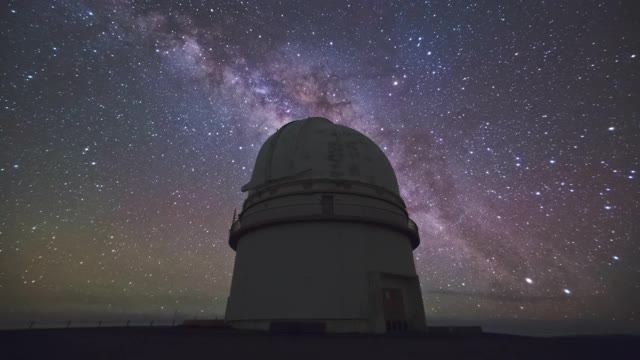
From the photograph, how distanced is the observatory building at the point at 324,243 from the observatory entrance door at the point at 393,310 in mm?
45

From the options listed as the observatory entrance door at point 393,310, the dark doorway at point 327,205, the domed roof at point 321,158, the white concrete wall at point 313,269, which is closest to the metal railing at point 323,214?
the dark doorway at point 327,205

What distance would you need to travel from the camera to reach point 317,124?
1884 centimetres

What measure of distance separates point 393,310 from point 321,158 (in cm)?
856

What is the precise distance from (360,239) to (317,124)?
315 inches

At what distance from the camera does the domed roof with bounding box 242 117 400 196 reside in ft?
53.5

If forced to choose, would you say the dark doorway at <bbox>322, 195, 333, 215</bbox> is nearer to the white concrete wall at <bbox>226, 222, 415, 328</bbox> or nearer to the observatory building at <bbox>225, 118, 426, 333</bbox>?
the observatory building at <bbox>225, 118, 426, 333</bbox>

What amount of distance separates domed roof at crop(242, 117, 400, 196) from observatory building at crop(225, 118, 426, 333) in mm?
63

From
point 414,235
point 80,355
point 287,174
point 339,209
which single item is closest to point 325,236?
point 339,209

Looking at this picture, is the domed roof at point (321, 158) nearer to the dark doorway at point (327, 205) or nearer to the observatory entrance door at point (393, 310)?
the dark doorway at point (327, 205)

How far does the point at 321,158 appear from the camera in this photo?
16562mm

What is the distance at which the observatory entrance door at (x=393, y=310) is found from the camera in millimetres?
14455

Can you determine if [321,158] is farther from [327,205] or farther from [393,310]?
[393,310]

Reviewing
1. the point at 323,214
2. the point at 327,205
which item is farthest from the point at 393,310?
the point at 327,205

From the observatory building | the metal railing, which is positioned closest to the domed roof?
the observatory building
